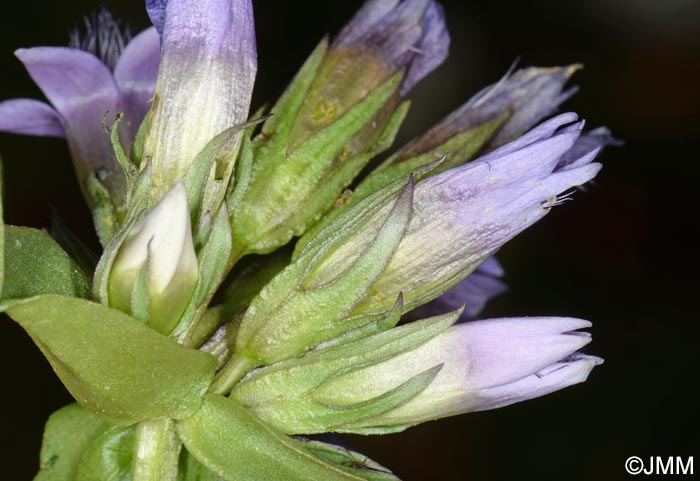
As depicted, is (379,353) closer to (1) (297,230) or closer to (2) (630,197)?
(1) (297,230)

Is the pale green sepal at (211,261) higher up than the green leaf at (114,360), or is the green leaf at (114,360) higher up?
the pale green sepal at (211,261)

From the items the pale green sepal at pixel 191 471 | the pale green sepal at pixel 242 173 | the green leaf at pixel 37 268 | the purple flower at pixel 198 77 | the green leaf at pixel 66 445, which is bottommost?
the green leaf at pixel 66 445

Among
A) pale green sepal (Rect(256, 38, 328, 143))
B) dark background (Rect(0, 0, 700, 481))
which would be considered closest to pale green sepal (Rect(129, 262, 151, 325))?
pale green sepal (Rect(256, 38, 328, 143))

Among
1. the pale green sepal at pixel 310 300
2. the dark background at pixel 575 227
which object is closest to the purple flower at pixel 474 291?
the pale green sepal at pixel 310 300

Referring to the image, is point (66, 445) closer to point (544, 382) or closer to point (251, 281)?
point (251, 281)

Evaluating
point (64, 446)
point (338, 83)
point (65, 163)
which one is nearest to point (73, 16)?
point (65, 163)

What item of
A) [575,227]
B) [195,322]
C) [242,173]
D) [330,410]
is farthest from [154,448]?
[575,227]

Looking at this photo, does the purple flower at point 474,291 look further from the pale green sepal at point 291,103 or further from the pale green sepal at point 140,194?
the pale green sepal at point 140,194

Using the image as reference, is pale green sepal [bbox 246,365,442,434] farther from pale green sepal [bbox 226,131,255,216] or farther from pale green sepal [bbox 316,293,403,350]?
pale green sepal [bbox 226,131,255,216]
